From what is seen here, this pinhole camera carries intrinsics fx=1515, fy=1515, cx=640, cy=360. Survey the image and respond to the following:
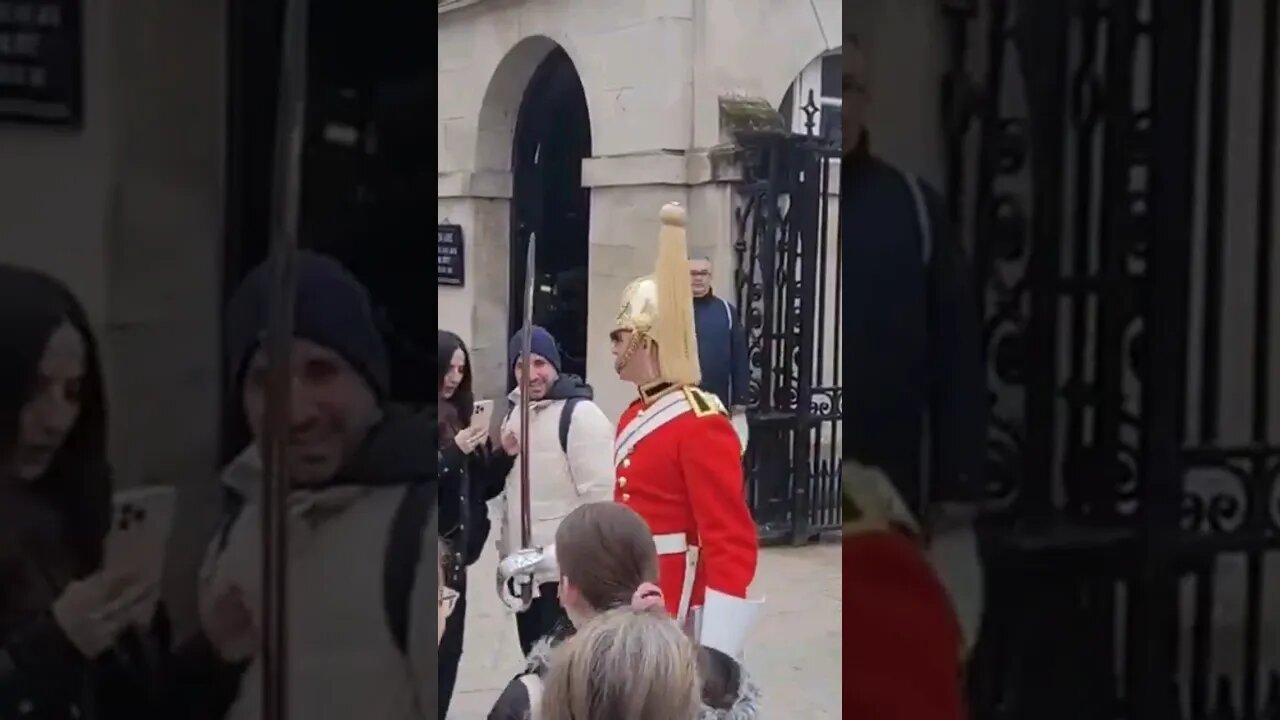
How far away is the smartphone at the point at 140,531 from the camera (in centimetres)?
133

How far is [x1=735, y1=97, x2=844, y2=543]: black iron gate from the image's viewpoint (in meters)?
6.27

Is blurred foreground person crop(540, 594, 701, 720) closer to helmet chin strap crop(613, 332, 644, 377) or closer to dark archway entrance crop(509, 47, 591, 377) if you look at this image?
helmet chin strap crop(613, 332, 644, 377)

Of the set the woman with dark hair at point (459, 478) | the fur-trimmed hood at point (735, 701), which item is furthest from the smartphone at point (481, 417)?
the fur-trimmed hood at point (735, 701)

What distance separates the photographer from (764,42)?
6953 mm

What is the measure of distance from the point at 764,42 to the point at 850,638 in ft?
18.7

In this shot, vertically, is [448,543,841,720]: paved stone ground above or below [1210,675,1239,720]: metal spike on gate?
below

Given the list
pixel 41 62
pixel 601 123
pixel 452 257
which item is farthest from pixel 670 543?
pixel 452 257

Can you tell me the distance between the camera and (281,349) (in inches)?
53.8

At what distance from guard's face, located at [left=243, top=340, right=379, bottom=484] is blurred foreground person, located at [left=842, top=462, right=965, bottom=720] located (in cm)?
49

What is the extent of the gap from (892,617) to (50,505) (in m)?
0.81

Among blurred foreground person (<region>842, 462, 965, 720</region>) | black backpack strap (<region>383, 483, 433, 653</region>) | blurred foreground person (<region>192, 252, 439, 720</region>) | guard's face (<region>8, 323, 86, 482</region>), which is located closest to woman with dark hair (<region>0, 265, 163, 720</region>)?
guard's face (<region>8, 323, 86, 482</region>)

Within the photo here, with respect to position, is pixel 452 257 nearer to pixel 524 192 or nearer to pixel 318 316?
pixel 524 192

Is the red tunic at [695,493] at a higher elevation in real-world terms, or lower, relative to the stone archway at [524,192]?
lower

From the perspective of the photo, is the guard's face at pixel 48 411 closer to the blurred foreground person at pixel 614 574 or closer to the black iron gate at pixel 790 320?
the blurred foreground person at pixel 614 574
